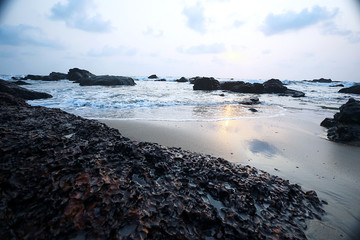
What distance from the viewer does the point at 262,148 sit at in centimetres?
356

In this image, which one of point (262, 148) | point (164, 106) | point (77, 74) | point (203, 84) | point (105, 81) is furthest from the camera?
point (77, 74)

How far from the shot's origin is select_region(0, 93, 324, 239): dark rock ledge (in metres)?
1.06

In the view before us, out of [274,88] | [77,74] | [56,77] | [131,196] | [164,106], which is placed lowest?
[164,106]

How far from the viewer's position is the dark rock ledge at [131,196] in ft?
3.48

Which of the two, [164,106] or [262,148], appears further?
[164,106]

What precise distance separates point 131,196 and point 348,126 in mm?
5735

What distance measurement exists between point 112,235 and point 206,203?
0.73 m

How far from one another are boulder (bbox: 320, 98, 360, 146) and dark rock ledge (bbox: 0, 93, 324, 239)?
3.54 m

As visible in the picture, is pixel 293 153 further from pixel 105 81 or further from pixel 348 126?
pixel 105 81

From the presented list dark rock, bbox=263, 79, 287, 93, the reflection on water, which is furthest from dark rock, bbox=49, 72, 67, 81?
the reflection on water

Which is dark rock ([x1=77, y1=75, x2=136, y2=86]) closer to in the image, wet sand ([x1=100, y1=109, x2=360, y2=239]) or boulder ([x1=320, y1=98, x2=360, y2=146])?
wet sand ([x1=100, y1=109, x2=360, y2=239])

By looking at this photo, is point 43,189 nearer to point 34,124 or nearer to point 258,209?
point 258,209

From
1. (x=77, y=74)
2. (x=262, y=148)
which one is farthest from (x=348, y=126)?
(x=77, y=74)

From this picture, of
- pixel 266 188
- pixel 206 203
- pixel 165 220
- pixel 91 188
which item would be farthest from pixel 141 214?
pixel 266 188
